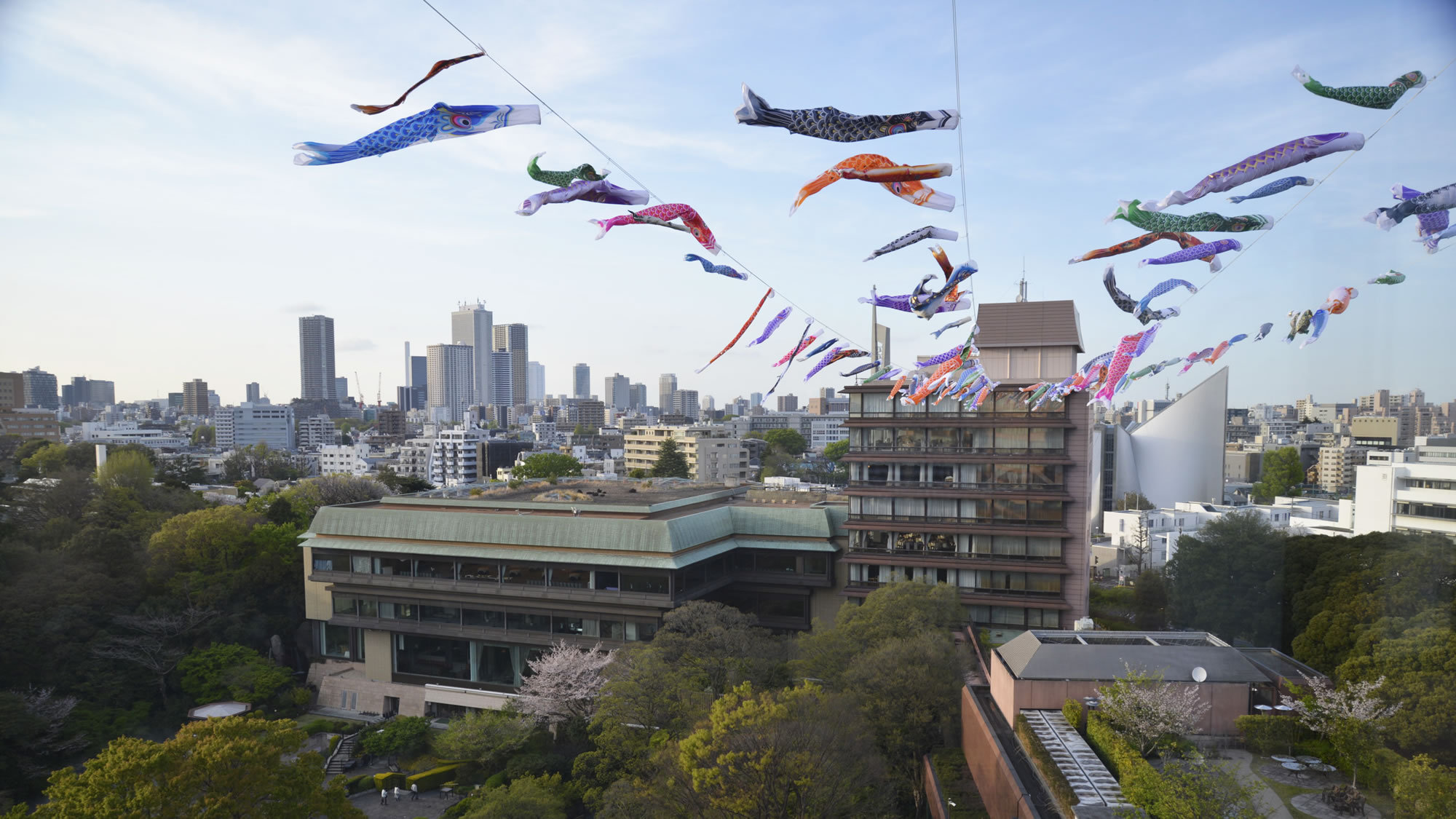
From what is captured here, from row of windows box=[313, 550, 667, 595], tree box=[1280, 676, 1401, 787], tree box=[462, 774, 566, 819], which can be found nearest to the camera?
tree box=[1280, 676, 1401, 787]

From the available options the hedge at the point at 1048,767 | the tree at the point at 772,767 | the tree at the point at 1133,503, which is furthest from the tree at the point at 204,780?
the tree at the point at 1133,503

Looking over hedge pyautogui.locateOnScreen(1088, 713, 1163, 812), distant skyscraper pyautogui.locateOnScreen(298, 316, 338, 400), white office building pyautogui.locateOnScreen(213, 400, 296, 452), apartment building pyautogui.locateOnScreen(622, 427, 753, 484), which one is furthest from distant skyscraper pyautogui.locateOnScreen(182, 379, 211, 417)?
hedge pyautogui.locateOnScreen(1088, 713, 1163, 812)

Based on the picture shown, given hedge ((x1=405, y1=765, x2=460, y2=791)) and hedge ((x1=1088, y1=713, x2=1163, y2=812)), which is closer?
hedge ((x1=1088, y1=713, x2=1163, y2=812))

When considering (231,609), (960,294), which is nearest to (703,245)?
(960,294)

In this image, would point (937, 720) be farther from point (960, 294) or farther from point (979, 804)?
point (960, 294)

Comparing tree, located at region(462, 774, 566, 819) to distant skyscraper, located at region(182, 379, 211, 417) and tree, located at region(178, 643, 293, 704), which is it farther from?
distant skyscraper, located at region(182, 379, 211, 417)

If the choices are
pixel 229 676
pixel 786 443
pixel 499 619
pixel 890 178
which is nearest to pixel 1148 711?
pixel 890 178

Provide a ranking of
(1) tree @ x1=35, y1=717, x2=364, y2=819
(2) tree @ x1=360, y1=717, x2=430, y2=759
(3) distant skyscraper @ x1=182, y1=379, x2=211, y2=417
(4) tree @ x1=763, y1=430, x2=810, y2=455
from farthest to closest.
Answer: (3) distant skyscraper @ x1=182, y1=379, x2=211, y2=417, (4) tree @ x1=763, y1=430, x2=810, y2=455, (2) tree @ x1=360, y1=717, x2=430, y2=759, (1) tree @ x1=35, y1=717, x2=364, y2=819
